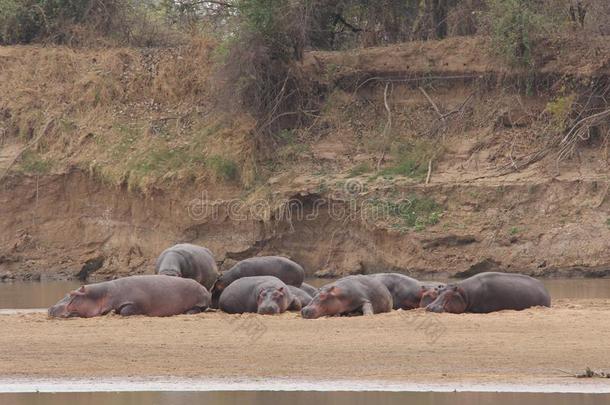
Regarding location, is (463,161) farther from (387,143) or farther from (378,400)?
(378,400)

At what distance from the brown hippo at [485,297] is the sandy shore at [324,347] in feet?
2.42

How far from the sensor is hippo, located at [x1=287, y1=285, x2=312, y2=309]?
18.3m

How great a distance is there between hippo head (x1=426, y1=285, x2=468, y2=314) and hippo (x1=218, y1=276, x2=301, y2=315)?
1.94 metres

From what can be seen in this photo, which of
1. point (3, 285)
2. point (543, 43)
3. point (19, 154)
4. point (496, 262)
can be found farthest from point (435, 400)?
point (19, 154)

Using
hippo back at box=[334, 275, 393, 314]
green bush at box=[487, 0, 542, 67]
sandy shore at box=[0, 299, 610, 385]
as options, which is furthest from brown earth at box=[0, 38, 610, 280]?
sandy shore at box=[0, 299, 610, 385]

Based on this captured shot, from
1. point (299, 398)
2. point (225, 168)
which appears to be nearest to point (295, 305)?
point (299, 398)

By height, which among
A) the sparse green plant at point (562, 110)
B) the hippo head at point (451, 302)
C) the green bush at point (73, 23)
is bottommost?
the hippo head at point (451, 302)

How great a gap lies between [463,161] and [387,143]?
7.20ft

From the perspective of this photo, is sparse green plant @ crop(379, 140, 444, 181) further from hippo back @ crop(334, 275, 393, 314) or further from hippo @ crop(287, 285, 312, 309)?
hippo back @ crop(334, 275, 393, 314)

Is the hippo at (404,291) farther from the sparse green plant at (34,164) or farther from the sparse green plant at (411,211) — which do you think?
the sparse green plant at (34,164)

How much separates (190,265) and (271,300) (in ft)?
10.3

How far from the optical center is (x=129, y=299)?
17.0 metres

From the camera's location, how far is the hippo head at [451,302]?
17031mm

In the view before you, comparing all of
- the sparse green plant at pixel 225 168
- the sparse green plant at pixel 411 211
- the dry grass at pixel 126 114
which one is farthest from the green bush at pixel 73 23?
the sparse green plant at pixel 411 211
